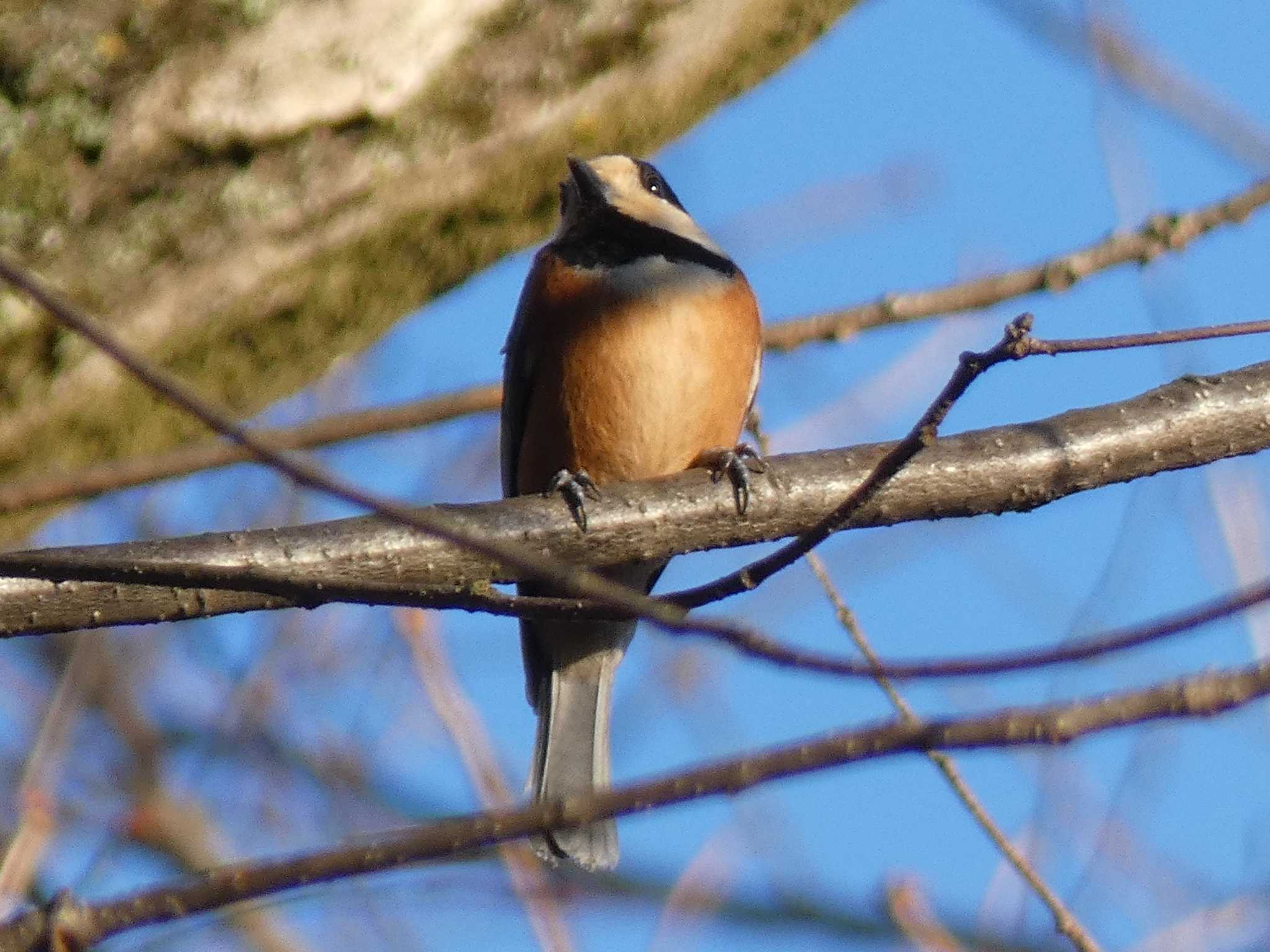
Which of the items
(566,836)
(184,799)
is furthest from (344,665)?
(566,836)

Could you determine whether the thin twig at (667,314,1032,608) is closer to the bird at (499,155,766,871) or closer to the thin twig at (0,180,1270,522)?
the thin twig at (0,180,1270,522)

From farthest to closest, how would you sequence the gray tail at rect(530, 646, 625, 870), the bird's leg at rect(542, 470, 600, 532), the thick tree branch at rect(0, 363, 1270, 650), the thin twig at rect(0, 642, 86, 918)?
the gray tail at rect(530, 646, 625, 870)
the bird's leg at rect(542, 470, 600, 532)
the thick tree branch at rect(0, 363, 1270, 650)
the thin twig at rect(0, 642, 86, 918)

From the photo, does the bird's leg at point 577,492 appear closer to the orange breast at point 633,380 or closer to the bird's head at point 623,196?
the orange breast at point 633,380

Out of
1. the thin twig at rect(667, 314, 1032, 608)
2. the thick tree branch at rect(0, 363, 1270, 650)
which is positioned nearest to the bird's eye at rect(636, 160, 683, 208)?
the thick tree branch at rect(0, 363, 1270, 650)

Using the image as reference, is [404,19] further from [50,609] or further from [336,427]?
[50,609]

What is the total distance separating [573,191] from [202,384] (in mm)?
1287

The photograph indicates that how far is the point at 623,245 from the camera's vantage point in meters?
5.11

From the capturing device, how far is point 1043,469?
332 centimetres

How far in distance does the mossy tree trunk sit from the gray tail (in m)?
1.24

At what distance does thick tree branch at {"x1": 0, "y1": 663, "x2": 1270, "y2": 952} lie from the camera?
1.36 meters

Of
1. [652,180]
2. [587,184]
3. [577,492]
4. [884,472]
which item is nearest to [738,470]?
[577,492]

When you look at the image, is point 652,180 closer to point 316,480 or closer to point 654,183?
point 654,183

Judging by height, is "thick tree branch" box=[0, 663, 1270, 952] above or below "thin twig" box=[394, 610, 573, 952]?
below

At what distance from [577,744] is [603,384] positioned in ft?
3.67
